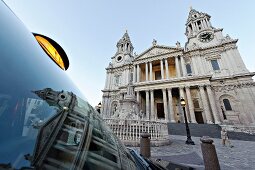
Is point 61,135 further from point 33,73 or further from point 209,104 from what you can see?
point 209,104

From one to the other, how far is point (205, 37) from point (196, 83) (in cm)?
1267

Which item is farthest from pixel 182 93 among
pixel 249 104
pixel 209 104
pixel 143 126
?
pixel 143 126

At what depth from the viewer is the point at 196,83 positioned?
64.9 ft

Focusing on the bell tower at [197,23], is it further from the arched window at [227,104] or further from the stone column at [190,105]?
the arched window at [227,104]

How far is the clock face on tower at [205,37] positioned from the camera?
83.0 ft

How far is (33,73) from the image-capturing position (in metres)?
0.73

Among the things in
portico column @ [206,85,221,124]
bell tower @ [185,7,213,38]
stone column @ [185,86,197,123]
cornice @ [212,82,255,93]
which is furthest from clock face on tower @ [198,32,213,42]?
stone column @ [185,86,197,123]

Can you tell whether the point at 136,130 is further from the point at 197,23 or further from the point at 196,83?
the point at 197,23

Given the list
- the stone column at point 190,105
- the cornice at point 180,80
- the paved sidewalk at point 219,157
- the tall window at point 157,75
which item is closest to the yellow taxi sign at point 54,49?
the paved sidewalk at point 219,157

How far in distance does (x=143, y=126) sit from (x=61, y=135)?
8055 mm

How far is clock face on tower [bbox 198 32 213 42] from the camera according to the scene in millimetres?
25309

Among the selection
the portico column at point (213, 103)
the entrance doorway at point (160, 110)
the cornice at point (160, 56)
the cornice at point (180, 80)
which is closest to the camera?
the portico column at point (213, 103)

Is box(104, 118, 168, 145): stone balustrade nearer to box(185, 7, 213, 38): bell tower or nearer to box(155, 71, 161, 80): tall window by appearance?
box(155, 71, 161, 80): tall window

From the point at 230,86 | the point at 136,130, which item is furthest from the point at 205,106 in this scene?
the point at 136,130
